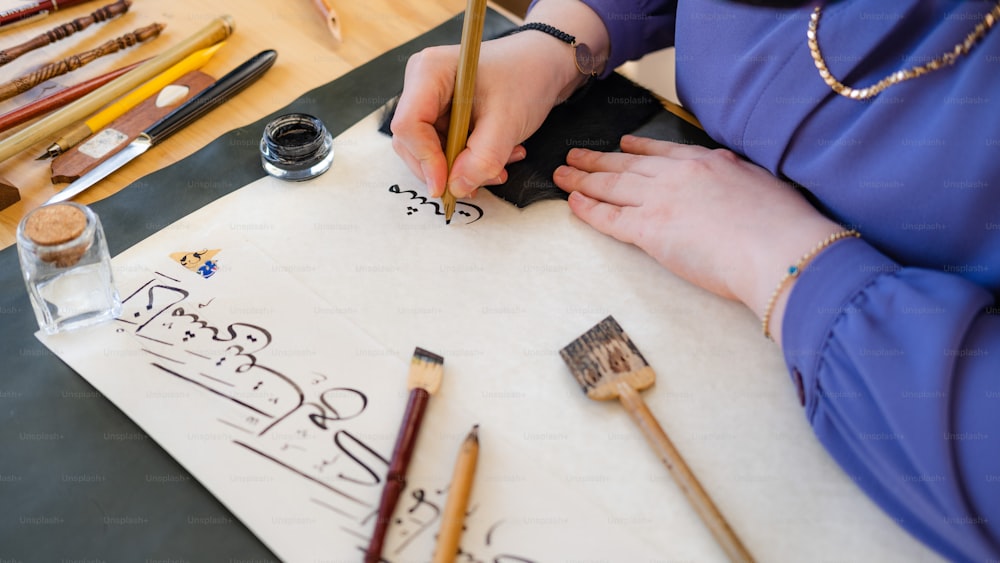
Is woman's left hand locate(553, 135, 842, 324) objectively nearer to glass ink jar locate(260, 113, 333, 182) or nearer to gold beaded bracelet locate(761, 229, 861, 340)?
gold beaded bracelet locate(761, 229, 861, 340)

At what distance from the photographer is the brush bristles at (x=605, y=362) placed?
0.69 metres

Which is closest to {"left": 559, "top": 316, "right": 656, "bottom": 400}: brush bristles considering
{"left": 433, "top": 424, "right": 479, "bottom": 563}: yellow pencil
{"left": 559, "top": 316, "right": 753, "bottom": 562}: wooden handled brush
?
{"left": 559, "top": 316, "right": 753, "bottom": 562}: wooden handled brush

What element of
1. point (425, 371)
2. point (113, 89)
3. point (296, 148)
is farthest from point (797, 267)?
point (113, 89)

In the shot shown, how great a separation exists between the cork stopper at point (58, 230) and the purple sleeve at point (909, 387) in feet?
2.03

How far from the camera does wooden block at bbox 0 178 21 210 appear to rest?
0.80 meters

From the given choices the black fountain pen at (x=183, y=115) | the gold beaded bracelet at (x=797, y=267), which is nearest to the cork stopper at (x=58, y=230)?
the black fountain pen at (x=183, y=115)

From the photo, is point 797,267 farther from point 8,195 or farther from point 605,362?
point 8,195

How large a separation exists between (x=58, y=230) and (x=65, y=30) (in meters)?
0.43

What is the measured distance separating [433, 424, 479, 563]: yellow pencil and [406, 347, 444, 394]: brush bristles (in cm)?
6

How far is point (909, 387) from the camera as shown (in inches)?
24.1

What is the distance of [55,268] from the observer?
2.25ft

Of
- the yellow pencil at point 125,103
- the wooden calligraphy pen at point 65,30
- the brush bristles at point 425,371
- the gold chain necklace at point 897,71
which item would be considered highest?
the gold chain necklace at point 897,71

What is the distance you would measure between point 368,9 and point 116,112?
0.36 m

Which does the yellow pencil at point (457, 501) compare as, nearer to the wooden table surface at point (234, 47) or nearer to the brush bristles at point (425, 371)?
the brush bristles at point (425, 371)
